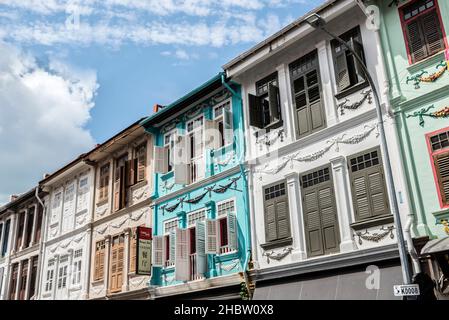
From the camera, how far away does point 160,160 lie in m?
17.3

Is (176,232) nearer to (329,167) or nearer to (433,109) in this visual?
(329,167)

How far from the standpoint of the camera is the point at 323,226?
11.9 m

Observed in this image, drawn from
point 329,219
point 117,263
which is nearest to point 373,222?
point 329,219

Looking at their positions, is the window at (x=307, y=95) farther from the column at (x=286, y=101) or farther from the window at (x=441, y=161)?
the window at (x=441, y=161)

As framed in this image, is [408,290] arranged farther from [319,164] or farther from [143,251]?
[143,251]

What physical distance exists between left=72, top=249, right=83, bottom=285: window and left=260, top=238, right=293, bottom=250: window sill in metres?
10.6

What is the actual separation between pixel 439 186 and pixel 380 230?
160 cm

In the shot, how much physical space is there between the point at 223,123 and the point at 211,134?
2.40 ft

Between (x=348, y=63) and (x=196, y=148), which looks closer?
(x=348, y=63)

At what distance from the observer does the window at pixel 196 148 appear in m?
16.2

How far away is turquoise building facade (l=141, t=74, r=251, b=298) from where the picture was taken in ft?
46.4

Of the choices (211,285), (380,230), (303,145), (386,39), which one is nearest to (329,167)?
(303,145)

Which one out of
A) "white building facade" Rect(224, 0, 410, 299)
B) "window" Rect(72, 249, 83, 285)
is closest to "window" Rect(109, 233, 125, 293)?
"window" Rect(72, 249, 83, 285)

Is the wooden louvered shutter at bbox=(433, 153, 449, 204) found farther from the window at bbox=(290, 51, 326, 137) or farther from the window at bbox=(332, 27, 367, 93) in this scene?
the window at bbox=(290, 51, 326, 137)
